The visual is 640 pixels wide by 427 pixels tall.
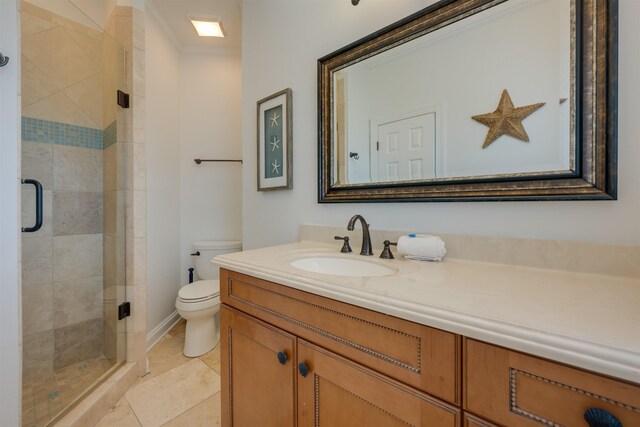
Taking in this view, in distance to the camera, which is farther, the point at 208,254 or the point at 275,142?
the point at 208,254

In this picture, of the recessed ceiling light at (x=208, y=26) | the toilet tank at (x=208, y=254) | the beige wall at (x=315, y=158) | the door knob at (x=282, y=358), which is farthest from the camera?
the toilet tank at (x=208, y=254)

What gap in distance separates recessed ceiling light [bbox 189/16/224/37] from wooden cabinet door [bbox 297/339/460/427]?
2556mm

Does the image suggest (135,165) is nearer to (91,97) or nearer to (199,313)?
(91,97)

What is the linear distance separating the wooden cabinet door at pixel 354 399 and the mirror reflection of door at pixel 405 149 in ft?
2.43

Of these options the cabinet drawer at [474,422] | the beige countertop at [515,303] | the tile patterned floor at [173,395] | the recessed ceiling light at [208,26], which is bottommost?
the tile patterned floor at [173,395]

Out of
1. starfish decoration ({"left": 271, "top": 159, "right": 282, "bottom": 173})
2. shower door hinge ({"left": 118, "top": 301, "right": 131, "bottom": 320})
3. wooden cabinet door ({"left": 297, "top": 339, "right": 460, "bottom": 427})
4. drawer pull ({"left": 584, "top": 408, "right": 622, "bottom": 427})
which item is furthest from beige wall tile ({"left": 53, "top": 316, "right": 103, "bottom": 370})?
drawer pull ({"left": 584, "top": 408, "right": 622, "bottom": 427})

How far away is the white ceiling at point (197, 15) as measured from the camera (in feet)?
6.45

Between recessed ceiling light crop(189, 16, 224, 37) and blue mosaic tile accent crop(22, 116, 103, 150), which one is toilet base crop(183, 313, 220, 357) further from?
recessed ceiling light crop(189, 16, 224, 37)

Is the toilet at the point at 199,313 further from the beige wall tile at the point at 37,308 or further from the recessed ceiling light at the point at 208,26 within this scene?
the recessed ceiling light at the point at 208,26

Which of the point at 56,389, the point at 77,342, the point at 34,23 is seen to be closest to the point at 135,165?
the point at 34,23

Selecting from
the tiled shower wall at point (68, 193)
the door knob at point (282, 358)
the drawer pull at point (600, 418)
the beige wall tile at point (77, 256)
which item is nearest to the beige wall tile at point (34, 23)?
the tiled shower wall at point (68, 193)

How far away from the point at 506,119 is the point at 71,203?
90.7 inches

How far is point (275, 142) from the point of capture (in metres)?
1.60

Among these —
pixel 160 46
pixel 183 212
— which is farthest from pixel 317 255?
pixel 160 46
